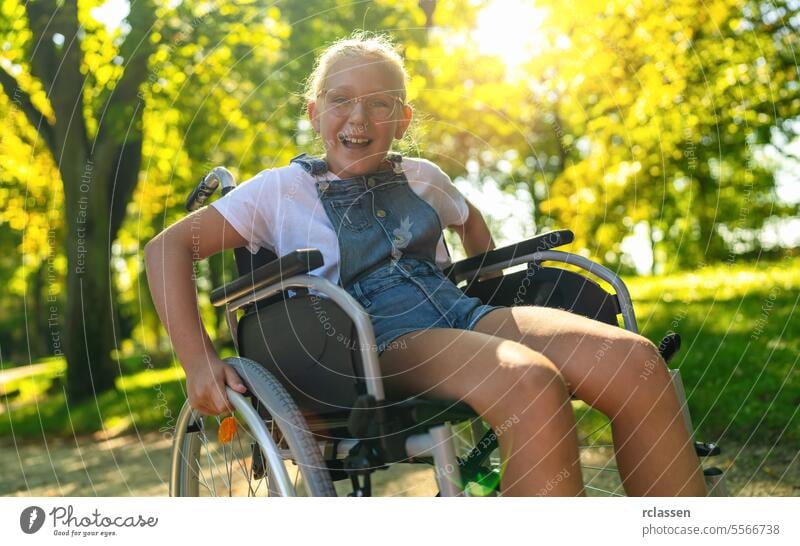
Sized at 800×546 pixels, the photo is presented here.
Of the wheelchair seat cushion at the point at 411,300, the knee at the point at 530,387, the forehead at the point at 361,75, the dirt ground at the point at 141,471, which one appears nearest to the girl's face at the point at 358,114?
the forehead at the point at 361,75

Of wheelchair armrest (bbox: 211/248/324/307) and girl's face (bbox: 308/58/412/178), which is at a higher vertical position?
girl's face (bbox: 308/58/412/178)

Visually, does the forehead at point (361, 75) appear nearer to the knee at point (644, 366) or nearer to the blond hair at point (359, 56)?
the blond hair at point (359, 56)

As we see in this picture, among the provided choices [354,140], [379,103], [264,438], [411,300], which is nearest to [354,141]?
[354,140]

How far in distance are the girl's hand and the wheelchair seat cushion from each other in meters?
0.36

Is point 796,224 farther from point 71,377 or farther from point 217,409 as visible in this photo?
point 71,377

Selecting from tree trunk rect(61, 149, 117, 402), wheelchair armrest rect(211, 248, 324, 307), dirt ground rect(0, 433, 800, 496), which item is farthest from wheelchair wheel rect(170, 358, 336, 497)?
tree trunk rect(61, 149, 117, 402)

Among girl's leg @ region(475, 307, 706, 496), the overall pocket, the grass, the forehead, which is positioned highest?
the forehead

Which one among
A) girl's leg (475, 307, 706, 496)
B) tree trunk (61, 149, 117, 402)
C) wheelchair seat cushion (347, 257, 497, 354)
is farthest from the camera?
tree trunk (61, 149, 117, 402)

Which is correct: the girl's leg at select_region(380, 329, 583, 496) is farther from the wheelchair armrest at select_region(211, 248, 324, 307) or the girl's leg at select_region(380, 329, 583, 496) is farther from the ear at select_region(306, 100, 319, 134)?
the ear at select_region(306, 100, 319, 134)

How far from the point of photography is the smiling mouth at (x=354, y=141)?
244 cm

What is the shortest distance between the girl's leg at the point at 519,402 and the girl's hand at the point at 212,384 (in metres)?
0.46

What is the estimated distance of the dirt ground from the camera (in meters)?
3.54
